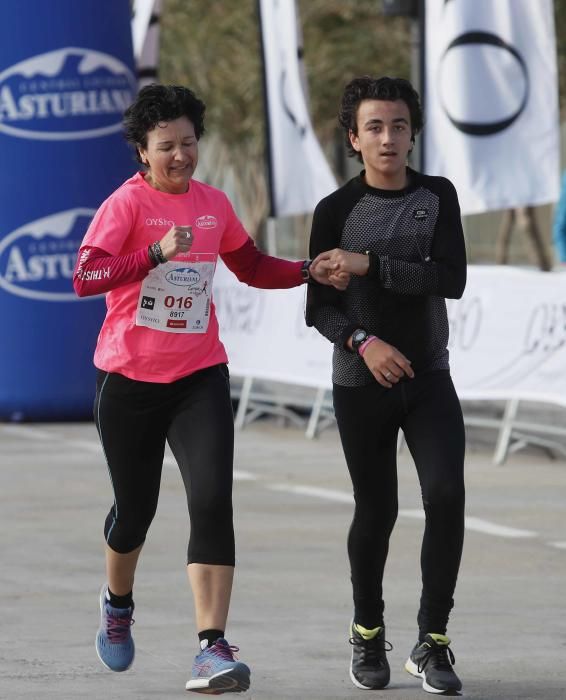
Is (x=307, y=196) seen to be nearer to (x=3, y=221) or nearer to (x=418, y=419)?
(x=3, y=221)

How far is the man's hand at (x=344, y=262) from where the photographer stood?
588cm

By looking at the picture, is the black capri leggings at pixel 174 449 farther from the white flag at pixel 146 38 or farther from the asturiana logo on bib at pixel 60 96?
the white flag at pixel 146 38

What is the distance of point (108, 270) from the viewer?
580cm

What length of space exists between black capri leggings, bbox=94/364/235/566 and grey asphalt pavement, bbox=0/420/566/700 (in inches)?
19.9

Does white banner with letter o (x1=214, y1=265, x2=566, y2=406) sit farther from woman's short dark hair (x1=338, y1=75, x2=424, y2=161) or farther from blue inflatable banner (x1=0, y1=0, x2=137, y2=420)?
woman's short dark hair (x1=338, y1=75, x2=424, y2=161)

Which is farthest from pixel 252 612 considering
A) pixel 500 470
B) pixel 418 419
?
pixel 500 470

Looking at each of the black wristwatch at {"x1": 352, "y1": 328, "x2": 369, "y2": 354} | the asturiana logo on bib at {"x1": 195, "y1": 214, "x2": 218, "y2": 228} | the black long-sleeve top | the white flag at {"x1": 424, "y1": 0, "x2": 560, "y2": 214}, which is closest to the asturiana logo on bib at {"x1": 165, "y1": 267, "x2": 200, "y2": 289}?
the asturiana logo on bib at {"x1": 195, "y1": 214, "x2": 218, "y2": 228}

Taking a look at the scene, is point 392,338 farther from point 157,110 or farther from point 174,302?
Answer: point 157,110

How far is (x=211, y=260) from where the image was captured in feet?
19.7

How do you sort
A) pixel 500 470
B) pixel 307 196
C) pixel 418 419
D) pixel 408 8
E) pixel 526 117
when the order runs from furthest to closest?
pixel 307 196 → pixel 408 8 → pixel 526 117 → pixel 500 470 → pixel 418 419

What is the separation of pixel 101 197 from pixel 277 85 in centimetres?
182

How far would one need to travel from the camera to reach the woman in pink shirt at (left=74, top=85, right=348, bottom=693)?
585 centimetres

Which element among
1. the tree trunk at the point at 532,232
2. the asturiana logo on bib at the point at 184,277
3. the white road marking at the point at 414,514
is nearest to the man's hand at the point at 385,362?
the asturiana logo on bib at the point at 184,277

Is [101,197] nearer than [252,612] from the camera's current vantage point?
No
